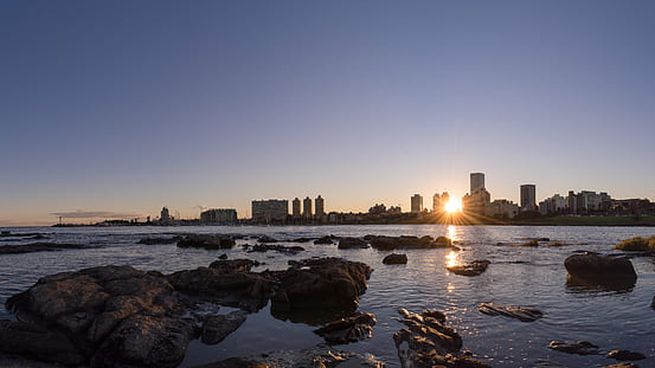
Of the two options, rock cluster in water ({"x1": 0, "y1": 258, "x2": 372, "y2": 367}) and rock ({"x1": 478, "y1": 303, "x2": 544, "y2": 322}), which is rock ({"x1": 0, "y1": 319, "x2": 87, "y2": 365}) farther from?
rock ({"x1": 478, "y1": 303, "x2": 544, "y2": 322})

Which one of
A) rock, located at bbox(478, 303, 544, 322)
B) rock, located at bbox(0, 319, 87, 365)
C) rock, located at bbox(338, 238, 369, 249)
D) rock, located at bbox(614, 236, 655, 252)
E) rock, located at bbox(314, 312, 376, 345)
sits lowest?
rock, located at bbox(338, 238, 369, 249)

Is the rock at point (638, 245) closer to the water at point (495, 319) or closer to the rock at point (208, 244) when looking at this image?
the water at point (495, 319)

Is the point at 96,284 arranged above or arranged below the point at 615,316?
above

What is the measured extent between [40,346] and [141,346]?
11.6ft

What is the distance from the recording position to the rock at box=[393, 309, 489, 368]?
1451 cm

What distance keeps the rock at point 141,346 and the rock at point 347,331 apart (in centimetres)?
561

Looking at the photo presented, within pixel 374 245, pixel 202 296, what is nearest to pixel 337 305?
pixel 202 296

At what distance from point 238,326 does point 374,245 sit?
209 feet

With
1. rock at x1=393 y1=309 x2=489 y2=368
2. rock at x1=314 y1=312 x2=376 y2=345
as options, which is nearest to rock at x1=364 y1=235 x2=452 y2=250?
rock at x1=393 y1=309 x2=489 y2=368

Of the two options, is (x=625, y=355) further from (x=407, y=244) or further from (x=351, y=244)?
(x=407, y=244)

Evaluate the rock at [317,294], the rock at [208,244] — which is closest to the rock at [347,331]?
the rock at [317,294]

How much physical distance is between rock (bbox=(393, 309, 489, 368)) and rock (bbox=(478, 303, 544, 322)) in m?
2.92

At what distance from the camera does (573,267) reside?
37188mm

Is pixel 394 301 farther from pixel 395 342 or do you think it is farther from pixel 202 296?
pixel 202 296
